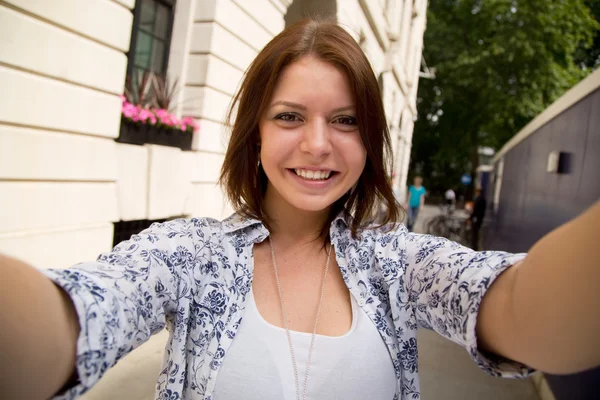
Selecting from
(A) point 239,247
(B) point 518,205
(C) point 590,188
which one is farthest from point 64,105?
(B) point 518,205

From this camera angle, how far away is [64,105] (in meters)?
3.62

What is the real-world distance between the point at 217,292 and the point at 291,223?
0.39m

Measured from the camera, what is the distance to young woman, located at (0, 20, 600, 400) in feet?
2.34

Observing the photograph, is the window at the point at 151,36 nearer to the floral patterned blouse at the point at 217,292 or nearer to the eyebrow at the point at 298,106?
the eyebrow at the point at 298,106

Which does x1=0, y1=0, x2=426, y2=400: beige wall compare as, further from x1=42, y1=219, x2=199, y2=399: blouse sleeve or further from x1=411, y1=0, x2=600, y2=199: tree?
x1=411, y1=0, x2=600, y2=199: tree

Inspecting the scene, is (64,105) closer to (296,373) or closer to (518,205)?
(296,373)

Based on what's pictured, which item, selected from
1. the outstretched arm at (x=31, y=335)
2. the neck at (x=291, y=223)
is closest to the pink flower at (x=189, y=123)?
the neck at (x=291, y=223)

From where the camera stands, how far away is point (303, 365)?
120cm

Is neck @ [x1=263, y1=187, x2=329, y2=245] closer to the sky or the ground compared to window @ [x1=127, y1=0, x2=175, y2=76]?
closer to the ground

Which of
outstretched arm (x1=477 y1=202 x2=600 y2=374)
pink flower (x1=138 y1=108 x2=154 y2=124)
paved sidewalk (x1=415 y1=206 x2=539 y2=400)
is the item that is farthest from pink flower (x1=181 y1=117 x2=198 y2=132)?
outstretched arm (x1=477 y1=202 x2=600 y2=374)

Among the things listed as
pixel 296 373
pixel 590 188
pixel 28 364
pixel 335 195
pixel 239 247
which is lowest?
pixel 296 373

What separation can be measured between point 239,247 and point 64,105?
303 centimetres

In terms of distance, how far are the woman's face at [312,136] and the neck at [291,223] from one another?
0.55ft

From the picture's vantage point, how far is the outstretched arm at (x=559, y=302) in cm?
67
